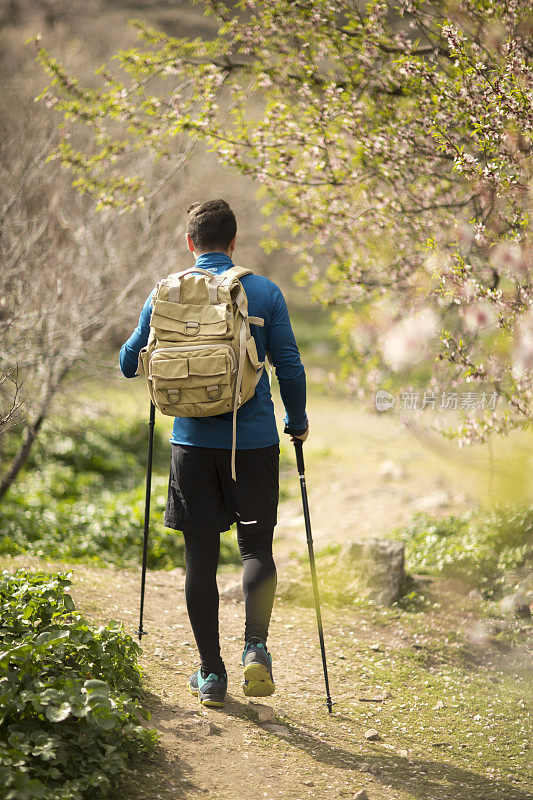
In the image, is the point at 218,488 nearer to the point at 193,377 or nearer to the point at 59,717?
the point at 193,377

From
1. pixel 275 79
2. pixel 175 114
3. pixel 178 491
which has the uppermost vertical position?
pixel 275 79

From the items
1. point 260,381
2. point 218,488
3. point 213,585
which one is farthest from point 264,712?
point 260,381

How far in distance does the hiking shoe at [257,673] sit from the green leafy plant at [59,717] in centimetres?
50

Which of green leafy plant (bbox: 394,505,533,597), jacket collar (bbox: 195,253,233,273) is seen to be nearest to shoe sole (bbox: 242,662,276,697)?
jacket collar (bbox: 195,253,233,273)

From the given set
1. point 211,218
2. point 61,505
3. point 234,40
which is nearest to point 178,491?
point 211,218

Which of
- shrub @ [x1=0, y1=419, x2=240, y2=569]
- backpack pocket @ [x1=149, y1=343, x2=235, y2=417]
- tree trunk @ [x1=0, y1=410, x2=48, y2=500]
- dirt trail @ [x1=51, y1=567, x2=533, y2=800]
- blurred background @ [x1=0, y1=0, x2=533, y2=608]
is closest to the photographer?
dirt trail @ [x1=51, y1=567, x2=533, y2=800]

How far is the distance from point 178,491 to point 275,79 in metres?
3.36

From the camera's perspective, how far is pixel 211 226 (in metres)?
3.28

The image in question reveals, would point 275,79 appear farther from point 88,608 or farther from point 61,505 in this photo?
point 61,505

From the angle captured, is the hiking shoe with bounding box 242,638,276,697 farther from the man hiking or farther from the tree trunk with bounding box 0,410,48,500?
the tree trunk with bounding box 0,410,48,500

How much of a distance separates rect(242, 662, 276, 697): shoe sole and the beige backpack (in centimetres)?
93

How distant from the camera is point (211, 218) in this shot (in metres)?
3.27

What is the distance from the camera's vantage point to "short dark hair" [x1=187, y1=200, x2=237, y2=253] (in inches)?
129

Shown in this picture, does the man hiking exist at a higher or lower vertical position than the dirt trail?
higher
